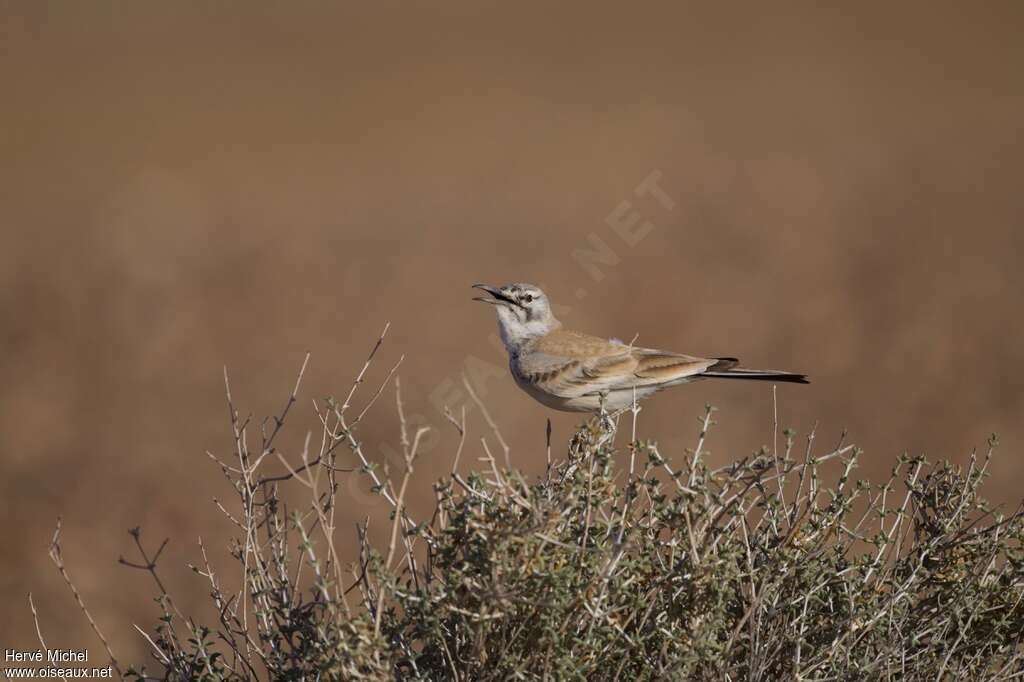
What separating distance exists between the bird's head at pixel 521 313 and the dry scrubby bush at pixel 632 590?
1623mm

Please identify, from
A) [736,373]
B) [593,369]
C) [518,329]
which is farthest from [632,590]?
[518,329]

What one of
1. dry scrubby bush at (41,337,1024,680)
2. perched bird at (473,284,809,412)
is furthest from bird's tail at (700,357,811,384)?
dry scrubby bush at (41,337,1024,680)

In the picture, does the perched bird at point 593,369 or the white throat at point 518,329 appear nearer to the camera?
the perched bird at point 593,369

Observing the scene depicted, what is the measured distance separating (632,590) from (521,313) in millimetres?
2116

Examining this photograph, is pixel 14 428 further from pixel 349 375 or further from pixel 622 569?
pixel 622 569

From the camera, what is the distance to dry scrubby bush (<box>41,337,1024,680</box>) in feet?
8.80

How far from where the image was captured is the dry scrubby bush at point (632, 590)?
268 centimetres

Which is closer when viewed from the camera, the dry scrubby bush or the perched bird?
the dry scrubby bush

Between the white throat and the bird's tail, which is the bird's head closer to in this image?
the white throat

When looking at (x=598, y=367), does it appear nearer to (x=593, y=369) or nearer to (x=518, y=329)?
(x=593, y=369)

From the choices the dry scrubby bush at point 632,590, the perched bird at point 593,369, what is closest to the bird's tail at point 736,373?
the perched bird at point 593,369

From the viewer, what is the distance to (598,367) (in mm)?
4477

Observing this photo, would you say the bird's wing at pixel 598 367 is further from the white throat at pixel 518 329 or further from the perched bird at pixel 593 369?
the white throat at pixel 518 329

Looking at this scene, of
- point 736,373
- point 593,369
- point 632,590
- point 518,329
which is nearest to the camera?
point 632,590
